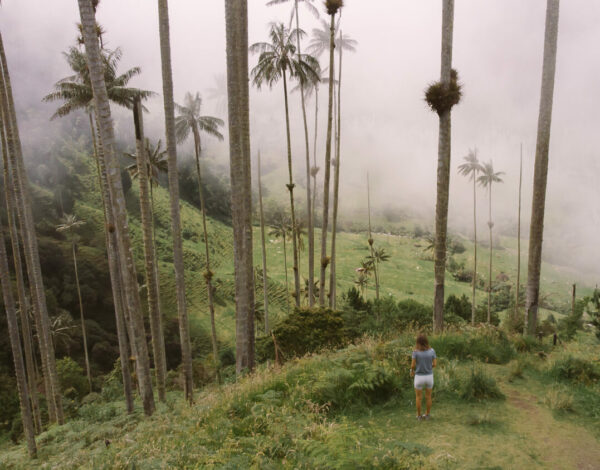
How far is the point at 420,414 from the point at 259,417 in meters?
Answer: 2.51

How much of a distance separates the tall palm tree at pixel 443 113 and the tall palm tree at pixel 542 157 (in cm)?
239

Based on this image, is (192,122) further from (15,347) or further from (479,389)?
(479,389)

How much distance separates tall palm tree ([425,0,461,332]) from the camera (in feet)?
33.6

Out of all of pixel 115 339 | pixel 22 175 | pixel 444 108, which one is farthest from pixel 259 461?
pixel 115 339

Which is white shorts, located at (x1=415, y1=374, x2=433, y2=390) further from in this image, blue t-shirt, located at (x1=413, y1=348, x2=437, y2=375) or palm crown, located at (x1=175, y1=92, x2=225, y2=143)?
palm crown, located at (x1=175, y1=92, x2=225, y2=143)

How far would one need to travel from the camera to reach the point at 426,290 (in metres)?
77.7

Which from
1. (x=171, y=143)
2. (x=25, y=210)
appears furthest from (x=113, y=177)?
(x=25, y=210)

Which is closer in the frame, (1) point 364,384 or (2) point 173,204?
(1) point 364,384

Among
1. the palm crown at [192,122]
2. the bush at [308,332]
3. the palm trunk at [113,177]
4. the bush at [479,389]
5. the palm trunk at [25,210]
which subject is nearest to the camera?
the bush at [479,389]

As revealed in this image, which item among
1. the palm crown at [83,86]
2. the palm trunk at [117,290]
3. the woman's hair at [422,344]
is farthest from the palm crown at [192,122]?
the woman's hair at [422,344]

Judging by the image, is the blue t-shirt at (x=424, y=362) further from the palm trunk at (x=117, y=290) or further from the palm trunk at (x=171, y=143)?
the palm trunk at (x=117, y=290)

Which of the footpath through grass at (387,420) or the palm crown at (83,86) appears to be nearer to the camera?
the footpath through grass at (387,420)

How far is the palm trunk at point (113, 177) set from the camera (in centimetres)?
888

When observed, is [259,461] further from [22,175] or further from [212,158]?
[212,158]
